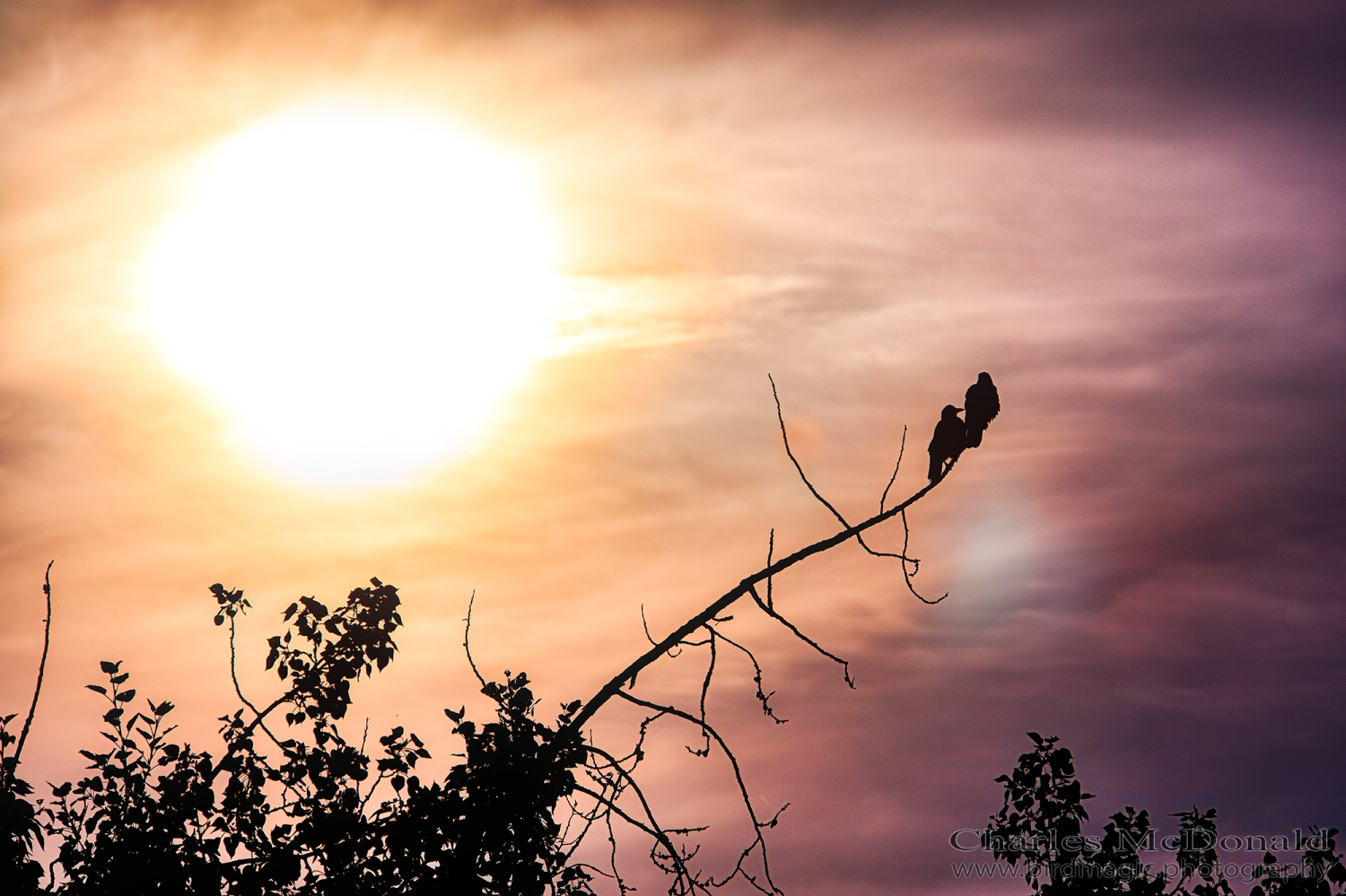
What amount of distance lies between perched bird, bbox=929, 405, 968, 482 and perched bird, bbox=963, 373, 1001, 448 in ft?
0.41

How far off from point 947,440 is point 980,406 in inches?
41.3

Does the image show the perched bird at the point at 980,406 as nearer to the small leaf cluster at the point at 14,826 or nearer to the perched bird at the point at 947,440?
the perched bird at the point at 947,440

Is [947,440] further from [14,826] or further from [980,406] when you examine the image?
[14,826]

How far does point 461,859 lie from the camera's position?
7.93 meters

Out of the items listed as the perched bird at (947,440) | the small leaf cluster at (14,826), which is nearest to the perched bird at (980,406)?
the perched bird at (947,440)

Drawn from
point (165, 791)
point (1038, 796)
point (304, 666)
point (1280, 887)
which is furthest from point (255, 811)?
point (1280, 887)

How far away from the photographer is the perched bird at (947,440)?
1332 centimetres

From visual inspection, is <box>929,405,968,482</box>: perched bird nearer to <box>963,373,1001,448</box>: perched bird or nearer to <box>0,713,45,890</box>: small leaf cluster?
<box>963,373,1001,448</box>: perched bird

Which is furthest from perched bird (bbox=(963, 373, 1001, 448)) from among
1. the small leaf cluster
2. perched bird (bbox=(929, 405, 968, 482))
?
the small leaf cluster

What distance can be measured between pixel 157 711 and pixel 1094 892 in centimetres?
1058

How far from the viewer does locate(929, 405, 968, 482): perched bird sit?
13.3 meters

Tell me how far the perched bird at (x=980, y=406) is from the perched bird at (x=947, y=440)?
0.12 m

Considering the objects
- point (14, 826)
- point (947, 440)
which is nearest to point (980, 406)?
point (947, 440)

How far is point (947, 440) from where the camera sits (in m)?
13.3
